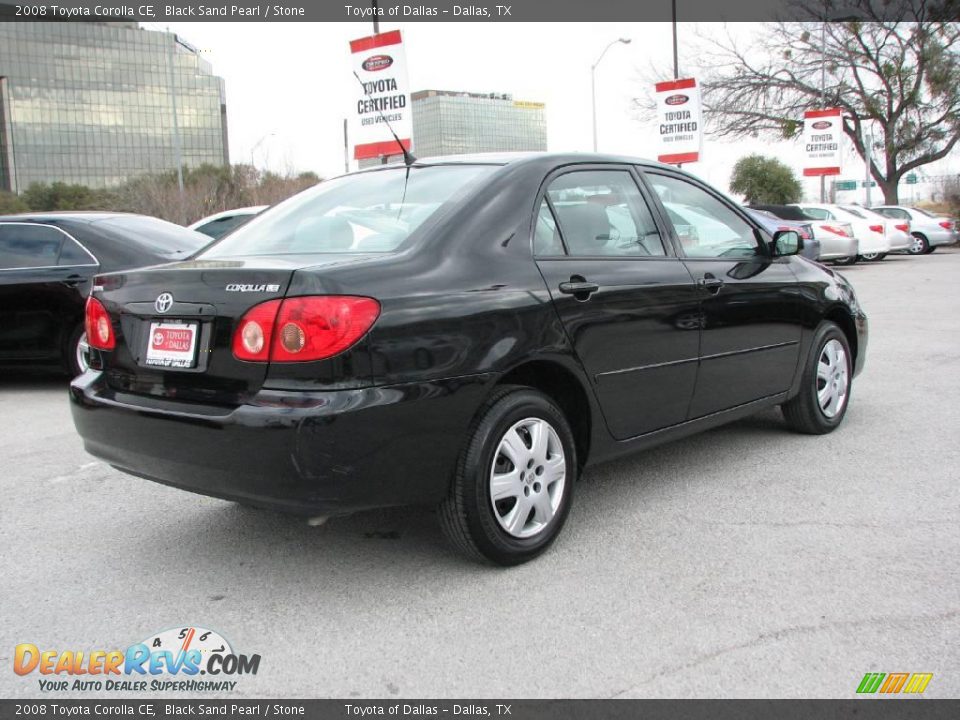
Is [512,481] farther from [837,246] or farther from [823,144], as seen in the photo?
[823,144]

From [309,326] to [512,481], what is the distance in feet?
3.20

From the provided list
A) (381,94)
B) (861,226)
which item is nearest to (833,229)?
(861,226)

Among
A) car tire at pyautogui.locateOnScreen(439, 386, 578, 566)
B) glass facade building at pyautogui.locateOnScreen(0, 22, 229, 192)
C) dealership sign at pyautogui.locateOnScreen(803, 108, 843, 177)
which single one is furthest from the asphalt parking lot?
glass facade building at pyautogui.locateOnScreen(0, 22, 229, 192)

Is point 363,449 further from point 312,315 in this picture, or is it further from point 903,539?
point 903,539

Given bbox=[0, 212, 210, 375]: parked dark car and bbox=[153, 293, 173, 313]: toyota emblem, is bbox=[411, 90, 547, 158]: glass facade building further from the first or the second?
bbox=[153, 293, 173, 313]: toyota emblem

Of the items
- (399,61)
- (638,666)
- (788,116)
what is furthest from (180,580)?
(788,116)

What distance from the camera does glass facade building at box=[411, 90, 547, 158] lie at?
69.9 ft

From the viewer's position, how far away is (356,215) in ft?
12.2

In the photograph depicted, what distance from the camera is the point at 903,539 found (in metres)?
3.61

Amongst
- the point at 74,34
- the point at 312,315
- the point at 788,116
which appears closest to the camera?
the point at 312,315

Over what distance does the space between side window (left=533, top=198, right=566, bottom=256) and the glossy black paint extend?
2.0 inches

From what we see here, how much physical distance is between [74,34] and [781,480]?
350 ft

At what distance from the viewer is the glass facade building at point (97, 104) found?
310ft

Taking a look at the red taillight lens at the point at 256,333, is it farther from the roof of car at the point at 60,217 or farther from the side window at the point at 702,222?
the roof of car at the point at 60,217
